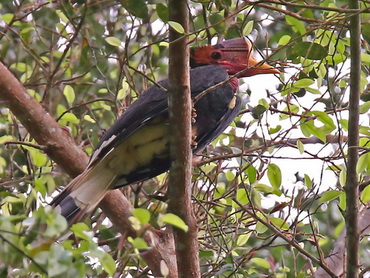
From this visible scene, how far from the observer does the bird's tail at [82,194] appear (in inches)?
113

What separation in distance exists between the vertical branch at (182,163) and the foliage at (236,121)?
0.09 m

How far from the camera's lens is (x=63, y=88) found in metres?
3.31

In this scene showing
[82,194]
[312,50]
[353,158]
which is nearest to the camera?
[353,158]

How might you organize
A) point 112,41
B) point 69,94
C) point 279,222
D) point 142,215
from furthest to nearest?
point 69,94
point 279,222
point 112,41
point 142,215

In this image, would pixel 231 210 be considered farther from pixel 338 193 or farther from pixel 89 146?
pixel 89 146

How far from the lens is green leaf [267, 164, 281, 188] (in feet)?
8.30

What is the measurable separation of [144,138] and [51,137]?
0.44 m

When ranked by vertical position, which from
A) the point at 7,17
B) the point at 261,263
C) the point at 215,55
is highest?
the point at 215,55

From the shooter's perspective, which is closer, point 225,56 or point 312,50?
point 312,50

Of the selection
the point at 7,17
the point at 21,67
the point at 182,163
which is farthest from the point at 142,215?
the point at 21,67

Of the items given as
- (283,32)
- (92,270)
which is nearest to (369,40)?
(283,32)

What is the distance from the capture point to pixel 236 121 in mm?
3312

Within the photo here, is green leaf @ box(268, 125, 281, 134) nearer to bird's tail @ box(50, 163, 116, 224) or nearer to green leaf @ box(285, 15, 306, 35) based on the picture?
green leaf @ box(285, 15, 306, 35)

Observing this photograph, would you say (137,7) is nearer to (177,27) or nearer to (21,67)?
(177,27)
